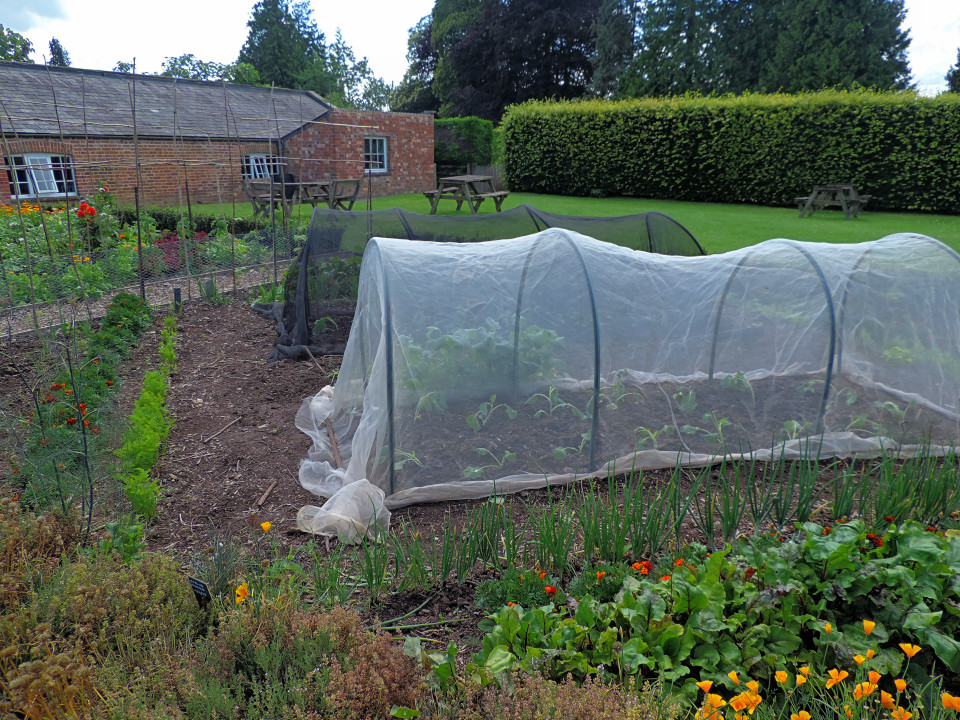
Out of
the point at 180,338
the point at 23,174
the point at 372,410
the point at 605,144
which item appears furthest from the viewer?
the point at 605,144

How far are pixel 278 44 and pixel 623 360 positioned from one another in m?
51.5

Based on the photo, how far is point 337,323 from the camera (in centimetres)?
671

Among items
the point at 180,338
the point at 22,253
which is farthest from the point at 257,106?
the point at 180,338

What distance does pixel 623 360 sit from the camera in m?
4.14

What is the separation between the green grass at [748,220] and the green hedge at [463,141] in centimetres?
677

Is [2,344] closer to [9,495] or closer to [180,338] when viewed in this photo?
[180,338]

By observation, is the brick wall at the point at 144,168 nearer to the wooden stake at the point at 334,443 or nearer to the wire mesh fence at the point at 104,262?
the wire mesh fence at the point at 104,262

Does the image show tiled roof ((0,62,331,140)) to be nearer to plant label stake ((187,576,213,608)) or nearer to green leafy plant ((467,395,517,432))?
green leafy plant ((467,395,517,432))

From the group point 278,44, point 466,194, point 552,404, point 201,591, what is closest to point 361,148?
point 466,194

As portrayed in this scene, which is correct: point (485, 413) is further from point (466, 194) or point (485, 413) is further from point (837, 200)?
point (837, 200)

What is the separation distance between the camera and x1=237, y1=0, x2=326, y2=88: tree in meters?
46.9

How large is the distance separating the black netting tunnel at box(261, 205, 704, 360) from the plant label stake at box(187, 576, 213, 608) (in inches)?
159

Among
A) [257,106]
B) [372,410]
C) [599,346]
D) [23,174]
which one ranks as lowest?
[372,410]

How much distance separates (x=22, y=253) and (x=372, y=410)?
7.20 metres
